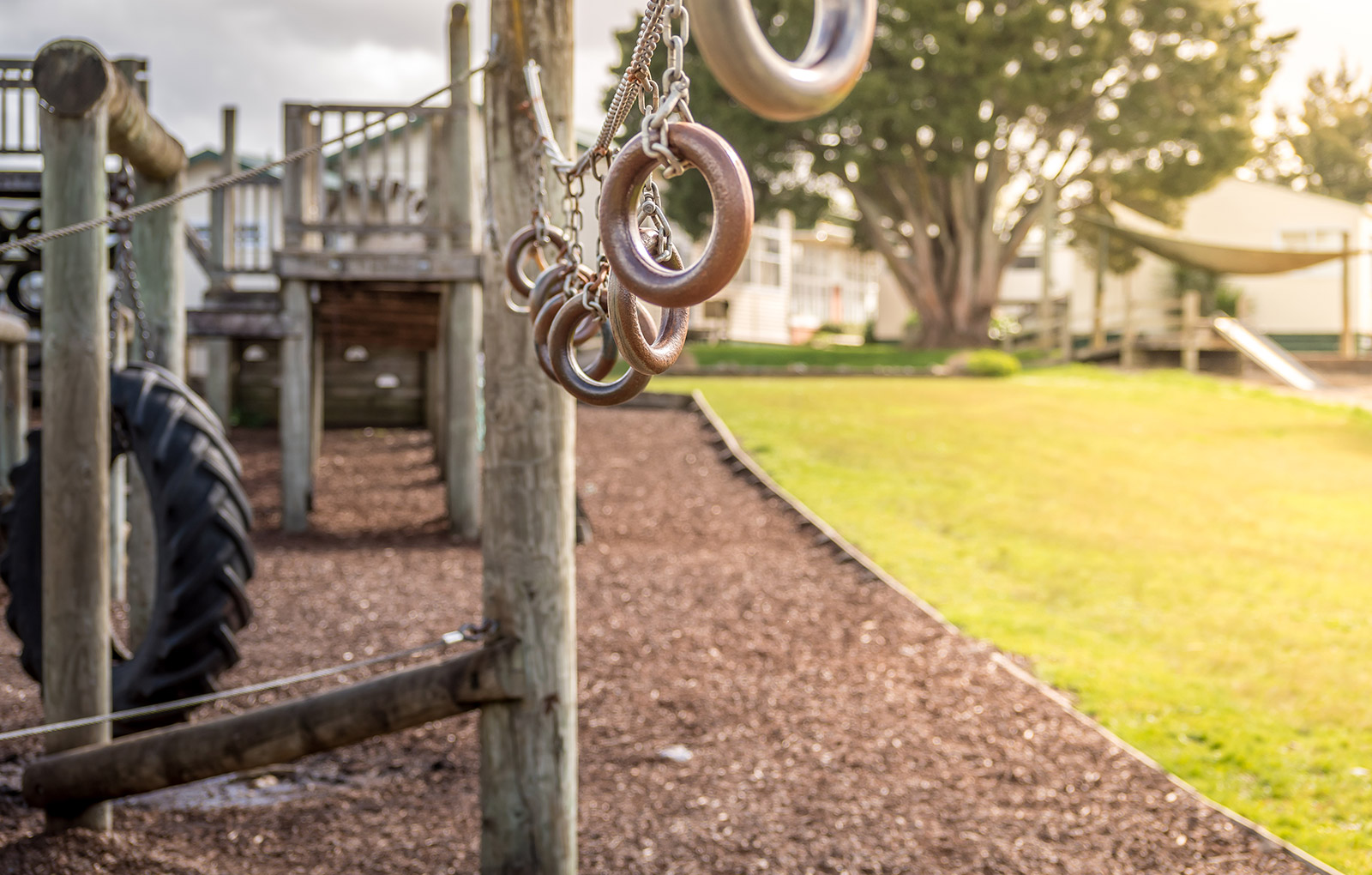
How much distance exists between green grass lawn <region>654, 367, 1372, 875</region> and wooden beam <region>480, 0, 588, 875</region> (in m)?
2.79

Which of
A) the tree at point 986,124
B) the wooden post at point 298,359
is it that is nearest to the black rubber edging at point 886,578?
the wooden post at point 298,359

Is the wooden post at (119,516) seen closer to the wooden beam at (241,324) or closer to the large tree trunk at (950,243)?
the wooden beam at (241,324)

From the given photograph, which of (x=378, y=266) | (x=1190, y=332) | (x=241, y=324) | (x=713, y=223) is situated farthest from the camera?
(x=1190, y=332)

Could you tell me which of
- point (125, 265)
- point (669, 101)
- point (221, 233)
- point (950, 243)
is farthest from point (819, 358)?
point (669, 101)

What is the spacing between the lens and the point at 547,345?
93.4 inches

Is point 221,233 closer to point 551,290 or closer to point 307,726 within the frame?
point 307,726

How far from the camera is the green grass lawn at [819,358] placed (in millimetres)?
22422

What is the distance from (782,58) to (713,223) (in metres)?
0.23

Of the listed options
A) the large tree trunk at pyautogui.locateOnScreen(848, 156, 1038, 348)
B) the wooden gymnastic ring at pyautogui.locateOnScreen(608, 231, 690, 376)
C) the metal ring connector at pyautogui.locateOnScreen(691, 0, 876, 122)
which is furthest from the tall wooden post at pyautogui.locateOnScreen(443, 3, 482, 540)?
the large tree trunk at pyautogui.locateOnScreen(848, 156, 1038, 348)

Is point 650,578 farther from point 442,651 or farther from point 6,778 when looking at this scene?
point 6,778

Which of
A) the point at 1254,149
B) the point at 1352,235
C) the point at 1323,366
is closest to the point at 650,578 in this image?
the point at 1323,366

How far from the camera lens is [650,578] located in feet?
26.8

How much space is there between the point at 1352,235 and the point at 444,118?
34.8 m

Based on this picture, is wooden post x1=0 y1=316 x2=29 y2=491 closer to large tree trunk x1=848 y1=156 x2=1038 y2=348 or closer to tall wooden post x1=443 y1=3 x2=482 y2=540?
tall wooden post x1=443 y1=3 x2=482 y2=540
